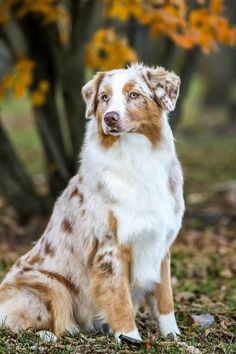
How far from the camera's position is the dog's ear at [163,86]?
18.1 ft

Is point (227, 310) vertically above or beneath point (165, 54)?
beneath

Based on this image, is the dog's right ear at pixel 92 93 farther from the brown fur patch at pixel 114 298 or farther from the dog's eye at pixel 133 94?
the brown fur patch at pixel 114 298

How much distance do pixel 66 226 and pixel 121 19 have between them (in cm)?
421

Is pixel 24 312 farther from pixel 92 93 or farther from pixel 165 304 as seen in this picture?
pixel 92 93

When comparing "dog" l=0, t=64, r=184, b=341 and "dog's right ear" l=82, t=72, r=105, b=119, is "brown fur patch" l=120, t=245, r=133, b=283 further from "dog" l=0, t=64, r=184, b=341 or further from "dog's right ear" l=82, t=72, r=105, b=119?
"dog's right ear" l=82, t=72, r=105, b=119

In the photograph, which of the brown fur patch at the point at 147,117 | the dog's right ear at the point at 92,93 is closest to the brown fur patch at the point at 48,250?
the dog's right ear at the point at 92,93

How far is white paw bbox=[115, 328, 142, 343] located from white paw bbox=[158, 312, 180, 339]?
1.26 feet

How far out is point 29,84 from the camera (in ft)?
33.9

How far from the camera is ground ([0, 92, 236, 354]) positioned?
210 inches

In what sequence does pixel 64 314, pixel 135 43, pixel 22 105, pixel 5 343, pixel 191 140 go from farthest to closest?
pixel 22 105 → pixel 191 140 → pixel 135 43 → pixel 64 314 → pixel 5 343

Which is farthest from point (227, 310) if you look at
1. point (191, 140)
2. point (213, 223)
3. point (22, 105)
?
point (22, 105)

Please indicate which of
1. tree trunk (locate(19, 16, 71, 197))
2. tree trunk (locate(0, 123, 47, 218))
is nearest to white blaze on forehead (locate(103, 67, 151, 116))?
tree trunk (locate(19, 16, 71, 197))

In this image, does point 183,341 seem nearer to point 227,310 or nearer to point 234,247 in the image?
point 227,310

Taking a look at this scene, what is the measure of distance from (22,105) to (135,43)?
1424 cm
